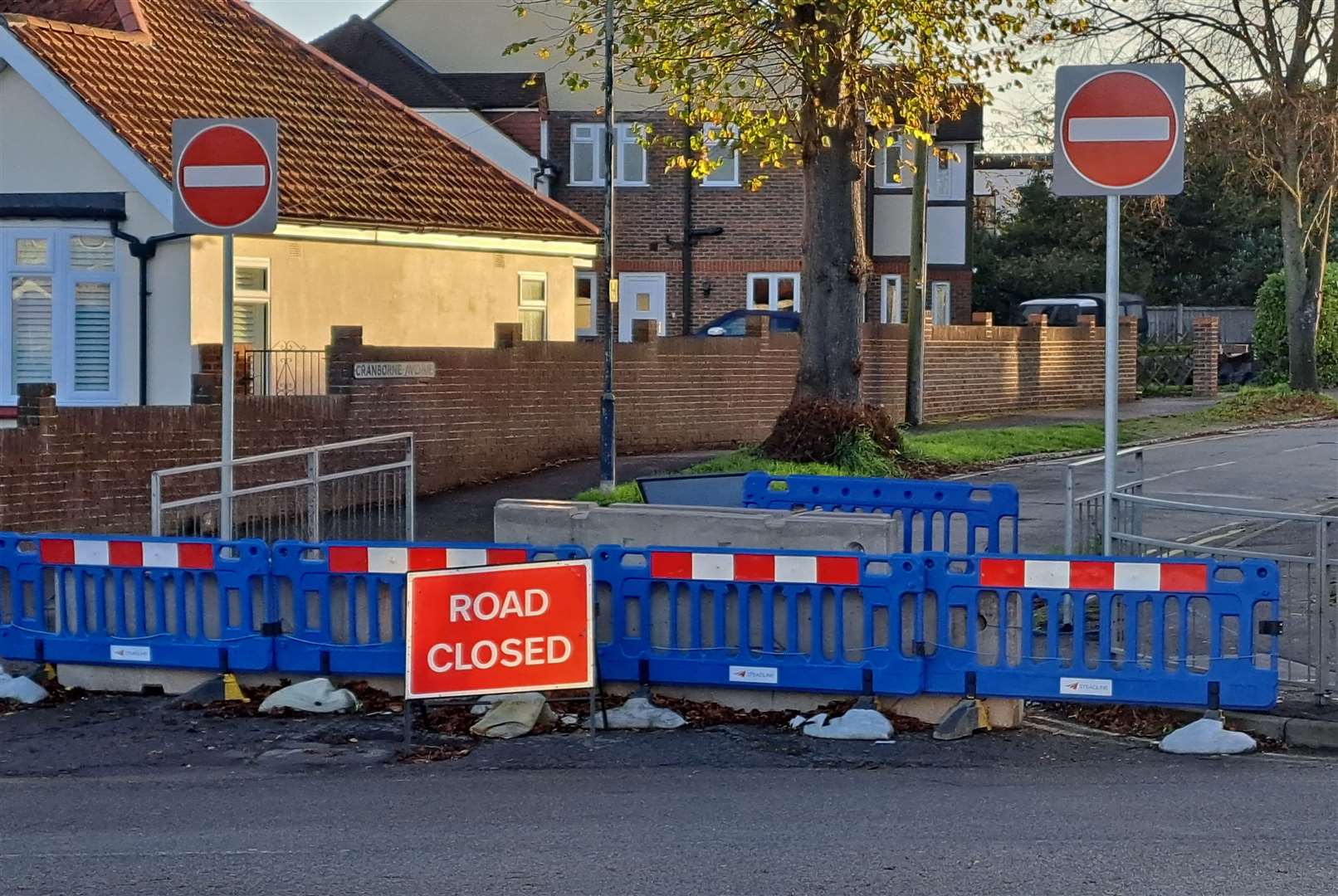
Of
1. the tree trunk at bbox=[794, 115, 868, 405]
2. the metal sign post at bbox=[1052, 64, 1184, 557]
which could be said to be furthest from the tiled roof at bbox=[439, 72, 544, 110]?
the metal sign post at bbox=[1052, 64, 1184, 557]

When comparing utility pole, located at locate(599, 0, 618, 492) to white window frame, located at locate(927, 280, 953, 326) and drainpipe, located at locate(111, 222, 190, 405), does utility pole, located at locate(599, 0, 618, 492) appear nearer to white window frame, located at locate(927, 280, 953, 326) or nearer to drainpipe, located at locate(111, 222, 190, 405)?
drainpipe, located at locate(111, 222, 190, 405)

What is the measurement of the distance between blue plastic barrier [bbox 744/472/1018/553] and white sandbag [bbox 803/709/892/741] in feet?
11.6

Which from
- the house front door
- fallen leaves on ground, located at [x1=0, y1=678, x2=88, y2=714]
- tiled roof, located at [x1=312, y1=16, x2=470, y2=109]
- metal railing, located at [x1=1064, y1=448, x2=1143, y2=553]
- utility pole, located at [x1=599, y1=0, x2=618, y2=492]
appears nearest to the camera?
fallen leaves on ground, located at [x1=0, y1=678, x2=88, y2=714]

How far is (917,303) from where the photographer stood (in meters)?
29.7

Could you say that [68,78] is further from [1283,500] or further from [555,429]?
[1283,500]

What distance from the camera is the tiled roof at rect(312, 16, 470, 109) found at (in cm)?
3825

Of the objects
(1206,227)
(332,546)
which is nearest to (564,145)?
(1206,227)

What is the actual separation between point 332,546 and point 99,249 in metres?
13.0

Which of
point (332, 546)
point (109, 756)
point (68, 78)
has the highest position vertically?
point (68, 78)

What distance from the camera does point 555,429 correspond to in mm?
A: 23469

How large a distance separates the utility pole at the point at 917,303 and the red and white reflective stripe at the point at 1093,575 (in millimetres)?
20557

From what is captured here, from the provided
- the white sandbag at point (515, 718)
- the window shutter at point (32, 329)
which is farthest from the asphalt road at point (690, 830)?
the window shutter at point (32, 329)

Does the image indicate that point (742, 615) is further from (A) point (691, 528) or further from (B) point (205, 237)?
(B) point (205, 237)

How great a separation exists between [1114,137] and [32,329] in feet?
49.8
